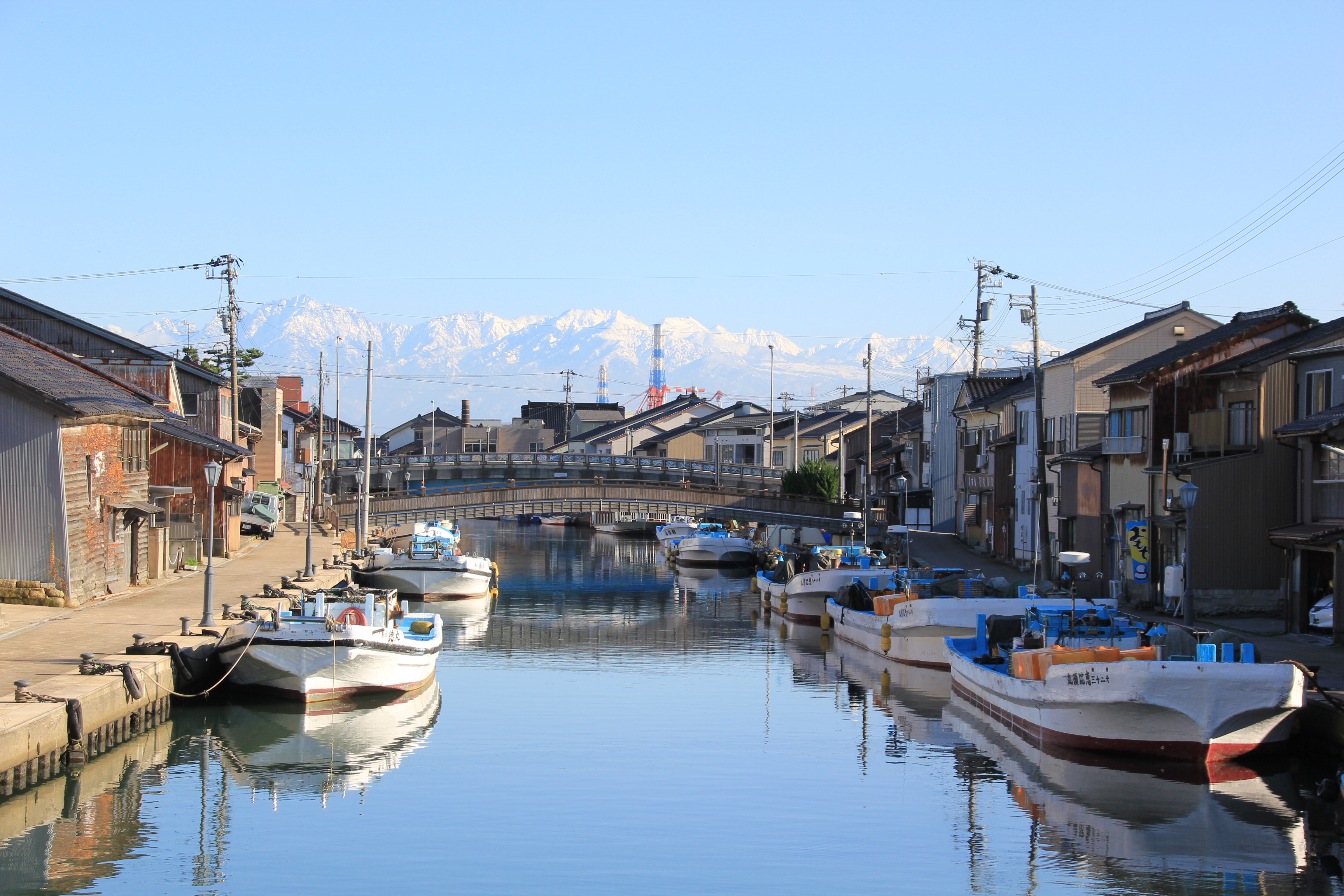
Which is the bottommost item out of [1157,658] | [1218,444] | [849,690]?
[849,690]

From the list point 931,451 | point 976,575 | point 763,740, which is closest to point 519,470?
point 931,451

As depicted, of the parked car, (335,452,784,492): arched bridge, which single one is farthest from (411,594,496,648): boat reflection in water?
(335,452,784,492): arched bridge

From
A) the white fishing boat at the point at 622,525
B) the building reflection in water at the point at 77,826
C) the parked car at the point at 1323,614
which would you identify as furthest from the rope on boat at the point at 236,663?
the white fishing boat at the point at 622,525

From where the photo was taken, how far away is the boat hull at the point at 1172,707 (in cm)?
2025

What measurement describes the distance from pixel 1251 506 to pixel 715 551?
45.0 m

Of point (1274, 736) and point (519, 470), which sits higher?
point (519, 470)

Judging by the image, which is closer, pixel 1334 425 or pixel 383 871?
pixel 383 871

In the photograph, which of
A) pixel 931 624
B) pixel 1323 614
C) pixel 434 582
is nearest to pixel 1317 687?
pixel 1323 614

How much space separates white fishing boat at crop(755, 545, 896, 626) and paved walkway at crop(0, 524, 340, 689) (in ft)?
59.8

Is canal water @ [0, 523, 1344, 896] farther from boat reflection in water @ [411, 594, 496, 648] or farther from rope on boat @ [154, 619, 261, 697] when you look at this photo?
boat reflection in water @ [411, 594, 496, 648]

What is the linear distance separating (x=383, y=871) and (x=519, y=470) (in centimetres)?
6553

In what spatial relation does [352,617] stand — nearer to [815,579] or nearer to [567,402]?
[815,579]

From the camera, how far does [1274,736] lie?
21.3 metres

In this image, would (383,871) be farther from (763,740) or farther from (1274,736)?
(1274,736)
